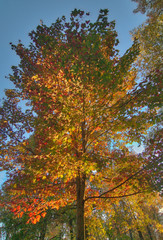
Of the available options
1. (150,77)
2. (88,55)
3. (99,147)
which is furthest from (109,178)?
(88,55)

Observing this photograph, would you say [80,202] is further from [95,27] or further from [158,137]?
[95,27]

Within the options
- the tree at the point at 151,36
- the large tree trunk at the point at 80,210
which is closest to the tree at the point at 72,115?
the large tree trunk at the point at 80,210

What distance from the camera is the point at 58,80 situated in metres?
4.90

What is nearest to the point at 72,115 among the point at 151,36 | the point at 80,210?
the point at 80,210

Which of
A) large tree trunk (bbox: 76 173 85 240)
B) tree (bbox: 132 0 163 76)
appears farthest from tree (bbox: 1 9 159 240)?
tree (bbox: 132 0 163 76)

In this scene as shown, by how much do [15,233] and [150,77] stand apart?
50.4 ft

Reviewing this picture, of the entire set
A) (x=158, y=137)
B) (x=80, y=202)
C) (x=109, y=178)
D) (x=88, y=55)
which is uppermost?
(x=88, y=55)

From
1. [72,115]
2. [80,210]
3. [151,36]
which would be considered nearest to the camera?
[72,115]

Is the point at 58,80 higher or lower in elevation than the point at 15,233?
higher

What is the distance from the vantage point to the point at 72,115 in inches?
148

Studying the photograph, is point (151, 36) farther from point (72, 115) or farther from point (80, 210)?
point (80, 210)

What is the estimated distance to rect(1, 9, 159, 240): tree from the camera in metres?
3.75

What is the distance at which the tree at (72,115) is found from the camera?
3.75 m

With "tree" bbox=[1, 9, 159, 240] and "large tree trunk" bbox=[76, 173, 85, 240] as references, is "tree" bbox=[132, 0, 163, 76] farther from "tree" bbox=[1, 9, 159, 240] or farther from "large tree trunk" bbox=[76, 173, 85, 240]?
"large tree trunk" bbox=[76, 173, 85, 240]
